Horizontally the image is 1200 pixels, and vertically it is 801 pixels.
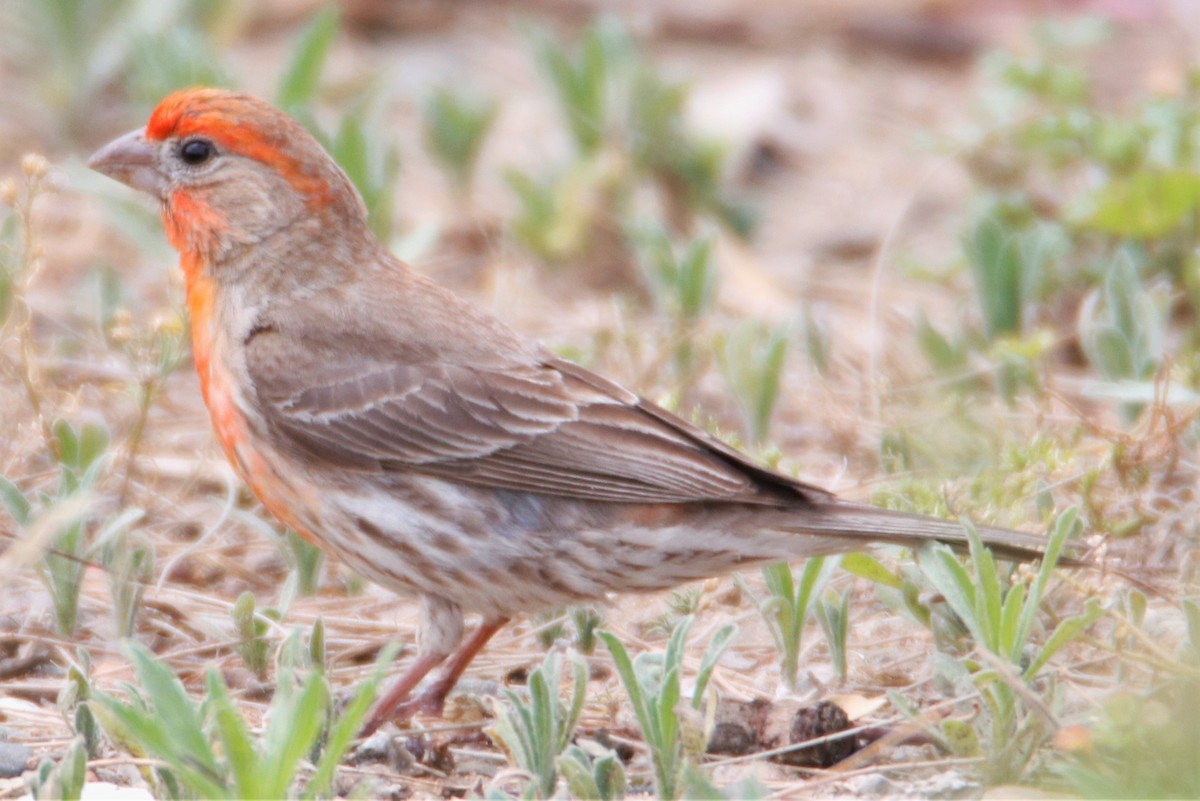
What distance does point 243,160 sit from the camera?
4969mm

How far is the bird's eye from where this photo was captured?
196 inches

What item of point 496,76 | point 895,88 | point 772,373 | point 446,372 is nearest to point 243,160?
point 446,372

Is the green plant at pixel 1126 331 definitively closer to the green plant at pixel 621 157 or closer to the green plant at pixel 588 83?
the green plant at pixel 621 157

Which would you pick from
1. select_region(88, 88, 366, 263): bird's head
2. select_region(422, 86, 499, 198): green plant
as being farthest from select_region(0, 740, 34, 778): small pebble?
select_region(422, 86, 499, 198): green plant

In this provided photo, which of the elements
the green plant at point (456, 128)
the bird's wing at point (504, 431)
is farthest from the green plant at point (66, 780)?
the green plant at point (456, 128)

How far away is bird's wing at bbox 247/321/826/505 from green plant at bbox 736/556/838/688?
21 cm

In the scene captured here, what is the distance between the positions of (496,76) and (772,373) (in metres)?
4.67

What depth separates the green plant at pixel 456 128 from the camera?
7871mm

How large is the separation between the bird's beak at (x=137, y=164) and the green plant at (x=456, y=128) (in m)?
2.90

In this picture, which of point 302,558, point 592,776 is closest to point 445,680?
point 302,558

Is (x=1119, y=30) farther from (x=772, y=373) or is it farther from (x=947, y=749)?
(x=947, y=749)

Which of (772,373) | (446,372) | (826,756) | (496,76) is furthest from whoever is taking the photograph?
(496,76)

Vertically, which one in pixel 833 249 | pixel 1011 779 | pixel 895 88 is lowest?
pixel 1011 779

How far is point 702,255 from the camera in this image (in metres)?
6.63
